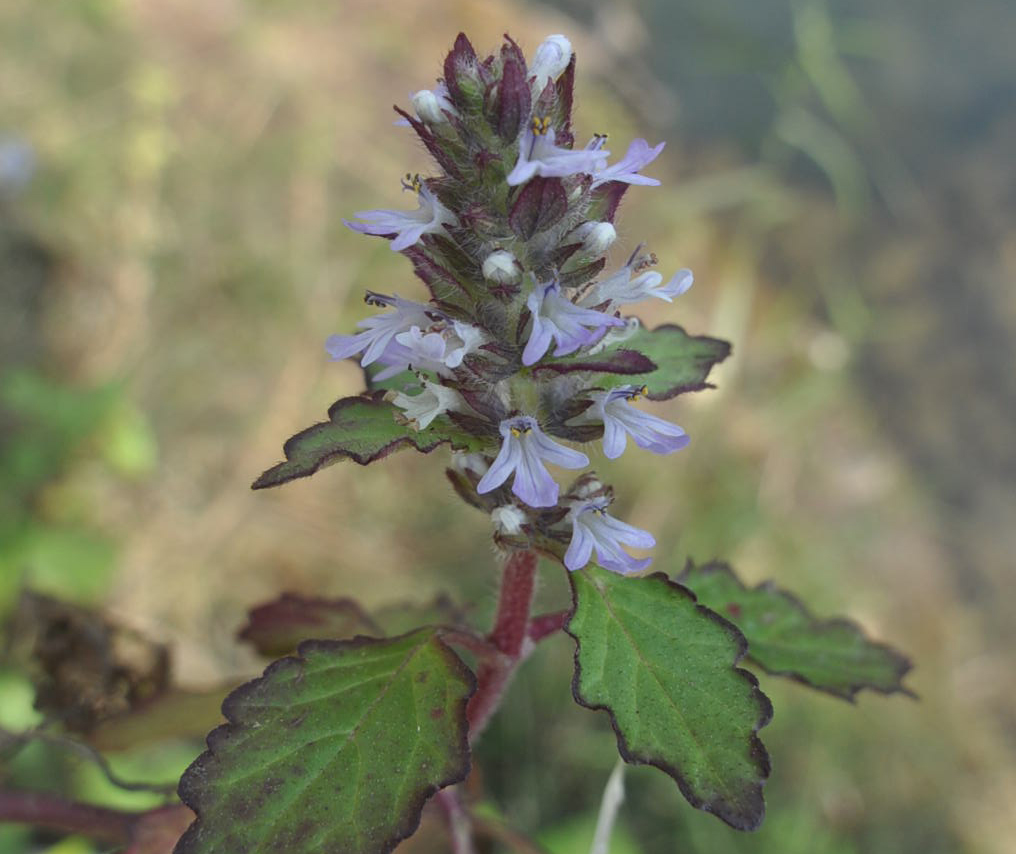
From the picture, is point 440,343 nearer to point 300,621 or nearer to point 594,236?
point 594,236

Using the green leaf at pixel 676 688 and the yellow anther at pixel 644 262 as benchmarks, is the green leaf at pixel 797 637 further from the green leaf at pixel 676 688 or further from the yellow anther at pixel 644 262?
the yellow anther at pixel 644 262

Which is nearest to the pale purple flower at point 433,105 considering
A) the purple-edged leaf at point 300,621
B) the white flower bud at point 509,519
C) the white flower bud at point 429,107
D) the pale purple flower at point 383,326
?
the white flower bud at point 429,107

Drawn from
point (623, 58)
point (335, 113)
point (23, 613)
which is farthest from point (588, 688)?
point (623, 58)

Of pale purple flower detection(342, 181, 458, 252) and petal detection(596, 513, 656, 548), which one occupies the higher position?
pale purple flower detection(342, 181, 458, 252)

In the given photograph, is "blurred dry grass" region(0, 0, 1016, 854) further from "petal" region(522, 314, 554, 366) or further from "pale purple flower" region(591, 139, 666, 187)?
"petal" region(522, 314, 554, 366)

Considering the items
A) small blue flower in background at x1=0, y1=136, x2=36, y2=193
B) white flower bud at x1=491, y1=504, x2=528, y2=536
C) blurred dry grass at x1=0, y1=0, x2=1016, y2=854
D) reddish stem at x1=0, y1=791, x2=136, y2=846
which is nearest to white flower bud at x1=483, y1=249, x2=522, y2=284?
white flower bud at x1=491, y1=504, x2=528, y2=536

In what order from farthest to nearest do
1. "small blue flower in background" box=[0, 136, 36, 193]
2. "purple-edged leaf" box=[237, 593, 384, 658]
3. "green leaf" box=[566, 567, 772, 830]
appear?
"small blue flower in background" box=[0, 136, 36, 193] < "purple-edged leaf" box=[237, 593, 384, 658] < "green leaf" box=[566, 567, 772, 830]

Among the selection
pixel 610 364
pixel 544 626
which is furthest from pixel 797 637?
pixel 610 364
